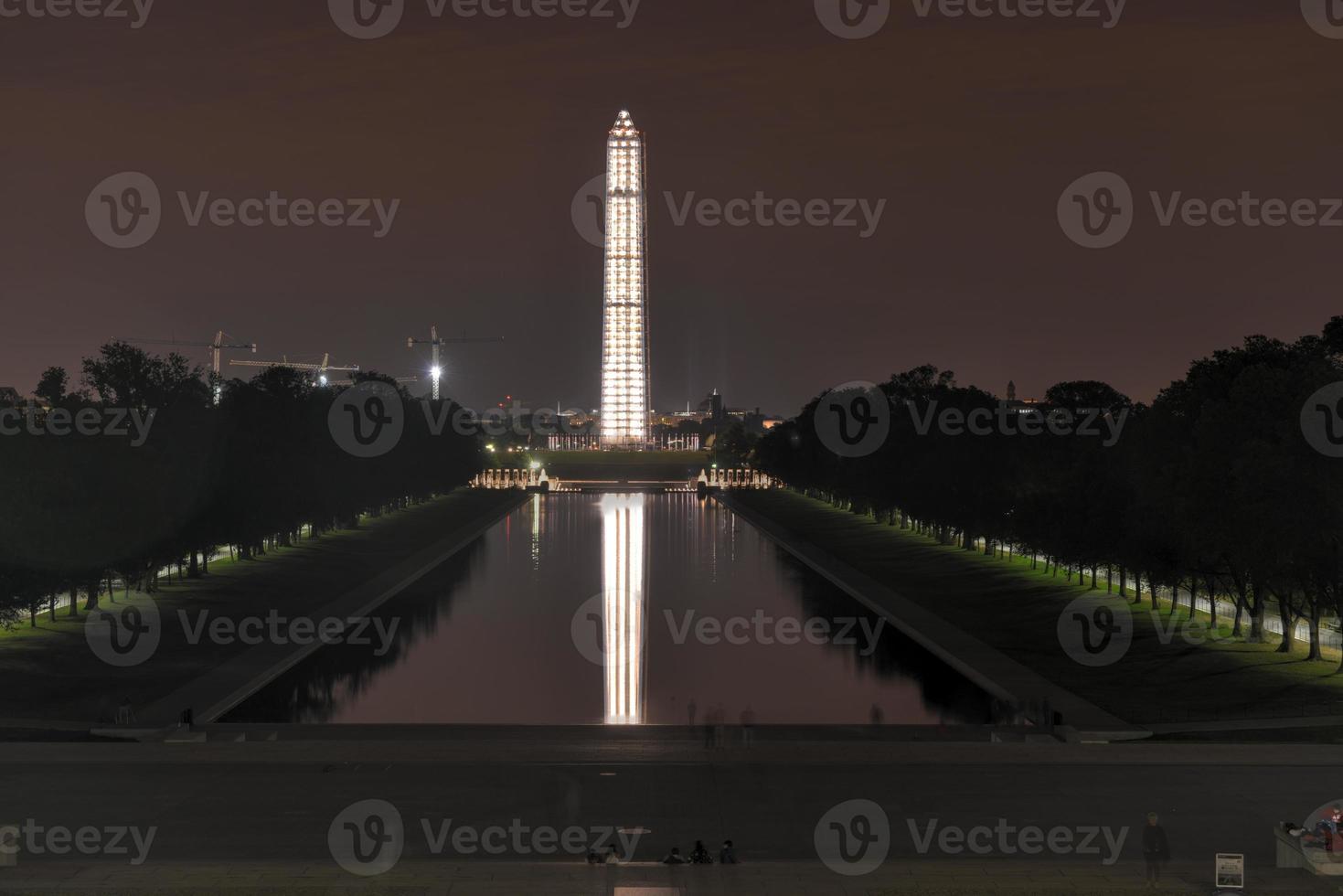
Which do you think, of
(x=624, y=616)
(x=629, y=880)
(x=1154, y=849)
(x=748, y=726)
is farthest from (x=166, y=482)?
(x=1154, y=849)

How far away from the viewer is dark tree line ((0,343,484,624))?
52406 millimetres

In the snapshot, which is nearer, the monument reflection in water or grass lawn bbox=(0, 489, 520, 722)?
grass lawn bbox=(0, 489, 520, 722)

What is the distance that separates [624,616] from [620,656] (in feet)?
31.5

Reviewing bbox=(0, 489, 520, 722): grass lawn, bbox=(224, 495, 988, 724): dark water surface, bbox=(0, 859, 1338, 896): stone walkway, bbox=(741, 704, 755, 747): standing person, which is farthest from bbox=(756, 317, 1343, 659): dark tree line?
bbox=(0, 489, 520, 722): grass lawn

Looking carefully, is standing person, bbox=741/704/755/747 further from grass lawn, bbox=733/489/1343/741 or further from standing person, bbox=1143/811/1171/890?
standing person, bbox=1143/811/1171/890

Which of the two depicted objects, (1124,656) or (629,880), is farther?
(1124,656)

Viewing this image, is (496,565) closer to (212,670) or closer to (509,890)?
(212,670)

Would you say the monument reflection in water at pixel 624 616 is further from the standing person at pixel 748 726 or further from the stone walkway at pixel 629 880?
the stone walkway at pixel 629 880

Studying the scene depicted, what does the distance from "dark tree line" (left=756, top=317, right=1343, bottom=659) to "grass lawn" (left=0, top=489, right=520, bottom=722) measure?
32835 mm

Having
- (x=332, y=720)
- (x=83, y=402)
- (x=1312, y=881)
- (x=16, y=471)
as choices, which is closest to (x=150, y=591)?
(x=16, y=471)

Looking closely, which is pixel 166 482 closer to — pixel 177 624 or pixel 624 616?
pixel 177 624

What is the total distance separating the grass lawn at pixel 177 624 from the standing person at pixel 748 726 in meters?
16.4

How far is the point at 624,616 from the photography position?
207 feet

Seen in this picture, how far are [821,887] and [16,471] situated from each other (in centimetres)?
3921
